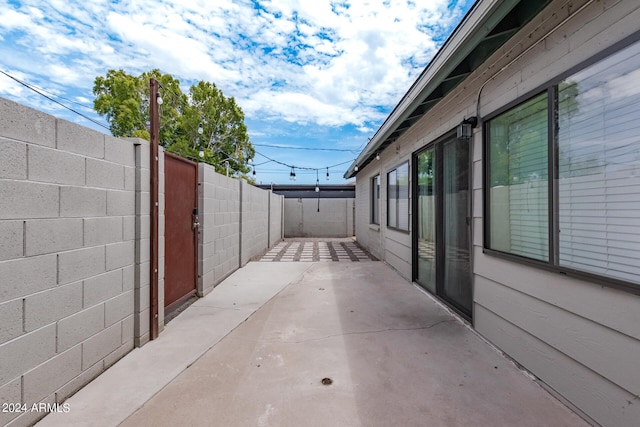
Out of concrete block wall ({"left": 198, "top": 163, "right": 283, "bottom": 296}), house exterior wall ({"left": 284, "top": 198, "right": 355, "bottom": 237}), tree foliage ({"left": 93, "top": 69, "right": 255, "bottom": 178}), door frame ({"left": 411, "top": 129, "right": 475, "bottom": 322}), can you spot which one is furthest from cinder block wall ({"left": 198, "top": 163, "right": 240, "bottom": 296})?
tree foliage ({"left": 93, "top": 69, "right": 255, "bottom": 178})

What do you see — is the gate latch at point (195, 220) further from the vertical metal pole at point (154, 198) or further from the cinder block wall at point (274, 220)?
the cinder block wall at point (274, 220)

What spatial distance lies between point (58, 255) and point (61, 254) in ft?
0.06

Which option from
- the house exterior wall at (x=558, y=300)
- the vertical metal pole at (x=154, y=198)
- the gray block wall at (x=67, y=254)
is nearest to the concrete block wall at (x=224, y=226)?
the gray block wall at (x=67, y=254)

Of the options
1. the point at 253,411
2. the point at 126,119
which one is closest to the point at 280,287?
the point at 253,411

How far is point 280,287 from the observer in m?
4.57

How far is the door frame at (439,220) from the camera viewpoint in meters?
3.03

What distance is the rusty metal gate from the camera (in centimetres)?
320

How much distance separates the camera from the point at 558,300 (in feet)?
6.14

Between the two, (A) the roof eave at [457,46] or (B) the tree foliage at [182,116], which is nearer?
(A) the roof eave at [457,46]

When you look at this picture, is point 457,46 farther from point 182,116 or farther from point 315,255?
point 182,116

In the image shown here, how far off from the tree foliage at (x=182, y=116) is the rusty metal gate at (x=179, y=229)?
11590mm

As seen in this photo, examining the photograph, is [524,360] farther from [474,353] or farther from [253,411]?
[253,411]

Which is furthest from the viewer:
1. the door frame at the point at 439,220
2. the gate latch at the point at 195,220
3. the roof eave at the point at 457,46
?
the gate latch at the point at 195,220

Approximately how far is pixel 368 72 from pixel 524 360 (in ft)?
24.5
